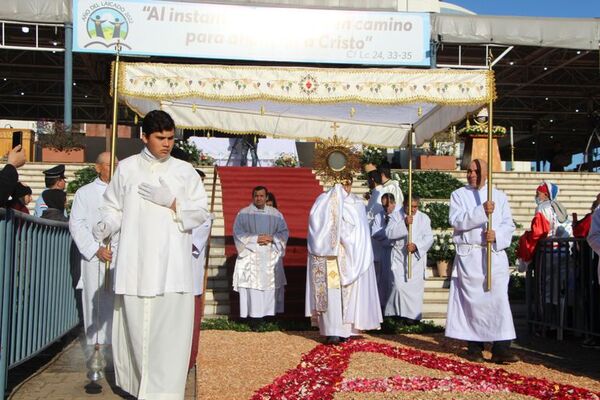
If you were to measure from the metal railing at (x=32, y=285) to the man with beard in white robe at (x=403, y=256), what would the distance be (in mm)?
4593

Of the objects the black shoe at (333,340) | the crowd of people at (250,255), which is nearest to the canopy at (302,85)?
the crowd of people at (250,255)

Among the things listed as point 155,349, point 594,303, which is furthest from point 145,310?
point 594,303

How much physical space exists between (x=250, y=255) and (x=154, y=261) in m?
5.94

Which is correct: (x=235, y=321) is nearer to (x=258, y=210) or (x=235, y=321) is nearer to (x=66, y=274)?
(x=258, y=210)

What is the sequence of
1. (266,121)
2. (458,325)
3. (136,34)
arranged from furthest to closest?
(136,34), (266,121), (458,325)

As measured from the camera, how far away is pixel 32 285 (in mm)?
6703

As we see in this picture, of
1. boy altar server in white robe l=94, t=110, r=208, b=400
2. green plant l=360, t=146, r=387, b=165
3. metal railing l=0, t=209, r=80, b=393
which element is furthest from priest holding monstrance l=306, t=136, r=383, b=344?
green plant l=360, t=146, r=387, b=165

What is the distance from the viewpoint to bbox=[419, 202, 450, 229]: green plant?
1547 centimetres

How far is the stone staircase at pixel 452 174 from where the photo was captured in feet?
39.3

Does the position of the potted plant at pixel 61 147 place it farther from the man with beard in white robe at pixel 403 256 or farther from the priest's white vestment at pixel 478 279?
the priest's white vestment at pixel 478 279

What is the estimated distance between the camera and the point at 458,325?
27.8ft

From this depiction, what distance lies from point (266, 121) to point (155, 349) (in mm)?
6765

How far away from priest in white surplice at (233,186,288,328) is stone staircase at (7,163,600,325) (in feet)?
3.00

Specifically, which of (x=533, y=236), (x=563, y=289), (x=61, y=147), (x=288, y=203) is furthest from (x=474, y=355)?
(x=61, y=147)
